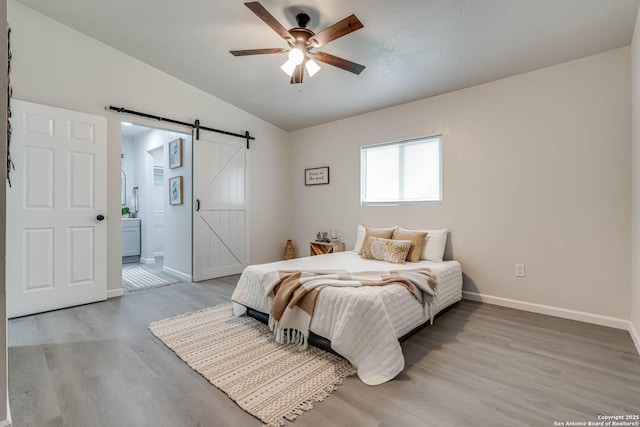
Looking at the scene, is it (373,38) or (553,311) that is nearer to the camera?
(373,38)

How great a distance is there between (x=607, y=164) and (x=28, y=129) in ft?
18.2

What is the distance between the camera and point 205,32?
3.08 meters

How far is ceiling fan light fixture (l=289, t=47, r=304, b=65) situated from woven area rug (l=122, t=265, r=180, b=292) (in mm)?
3398

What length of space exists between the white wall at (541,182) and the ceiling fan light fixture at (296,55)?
197cm

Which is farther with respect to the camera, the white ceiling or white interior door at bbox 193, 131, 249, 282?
white interior door at bbox 193, 131, 249, 282

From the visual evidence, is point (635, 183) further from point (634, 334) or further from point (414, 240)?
point (414, 240)

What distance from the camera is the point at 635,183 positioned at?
244cm

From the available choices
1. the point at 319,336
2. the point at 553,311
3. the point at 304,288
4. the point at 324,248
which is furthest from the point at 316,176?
the point at 553,311

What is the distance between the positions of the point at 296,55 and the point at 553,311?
3.46m

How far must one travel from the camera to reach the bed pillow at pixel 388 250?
332 cm

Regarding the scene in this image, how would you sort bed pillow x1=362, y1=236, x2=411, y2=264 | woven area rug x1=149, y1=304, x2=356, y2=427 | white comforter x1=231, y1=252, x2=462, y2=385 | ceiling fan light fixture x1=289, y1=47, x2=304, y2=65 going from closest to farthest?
woven area rug x1=149, y1=304, x2=356, y2=427
white comforter x1=231, y1=252, x2=462, y2=385
ceiling fan light fixture x1=289, y1=47, x2=304, y2=65
bed pillow x1=362, y1=236, x2=411, y2=264

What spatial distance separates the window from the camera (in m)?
3.84

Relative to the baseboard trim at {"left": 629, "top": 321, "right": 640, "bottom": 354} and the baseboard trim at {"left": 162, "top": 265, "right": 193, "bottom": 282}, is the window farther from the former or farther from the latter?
the baseboard trim at {"left": 162, "top": 265, "right": 193, "bottom": 282}

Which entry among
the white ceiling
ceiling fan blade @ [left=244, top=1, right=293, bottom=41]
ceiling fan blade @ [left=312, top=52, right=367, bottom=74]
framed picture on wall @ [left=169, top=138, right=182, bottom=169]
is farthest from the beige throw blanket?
framed picture on wall @ [left=169, top=138, right=182, bottom=169]
